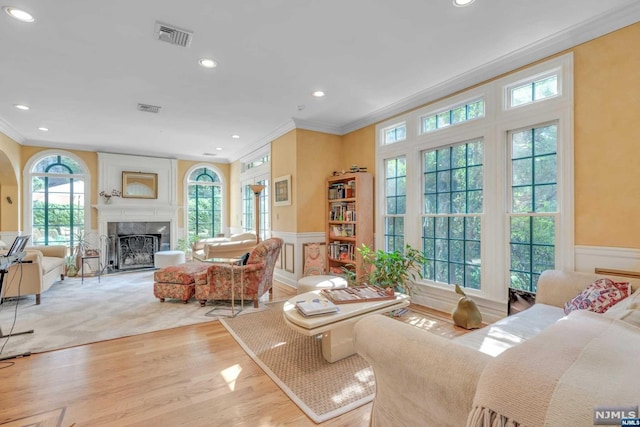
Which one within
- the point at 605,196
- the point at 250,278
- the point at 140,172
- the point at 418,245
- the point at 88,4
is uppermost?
the point at 88,4

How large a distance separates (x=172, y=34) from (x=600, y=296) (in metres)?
3.99

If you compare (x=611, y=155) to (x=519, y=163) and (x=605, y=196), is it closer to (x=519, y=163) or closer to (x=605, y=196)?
(x=605, y=196)

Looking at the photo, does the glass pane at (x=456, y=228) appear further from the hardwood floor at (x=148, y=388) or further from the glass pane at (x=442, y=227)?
the hardwood floor at (x=148, y=388)

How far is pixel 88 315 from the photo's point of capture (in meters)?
3.67

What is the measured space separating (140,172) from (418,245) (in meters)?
6.60

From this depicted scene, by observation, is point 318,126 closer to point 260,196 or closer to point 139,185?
point 260,196

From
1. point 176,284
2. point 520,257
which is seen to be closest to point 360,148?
point 520,257

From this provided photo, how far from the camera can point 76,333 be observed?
3127mm

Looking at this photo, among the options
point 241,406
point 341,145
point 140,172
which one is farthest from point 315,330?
point 140,172

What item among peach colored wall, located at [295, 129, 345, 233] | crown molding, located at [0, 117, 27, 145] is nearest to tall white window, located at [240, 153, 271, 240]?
peach colored wall, located at [295, 129, 345, 233]

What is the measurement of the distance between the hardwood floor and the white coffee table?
48 cm

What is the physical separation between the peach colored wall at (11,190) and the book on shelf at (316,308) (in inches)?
259

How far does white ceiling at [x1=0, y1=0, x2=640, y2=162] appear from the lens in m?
2.32

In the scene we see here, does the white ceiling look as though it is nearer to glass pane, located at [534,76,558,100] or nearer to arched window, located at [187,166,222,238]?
glass pane, located at [534,76,558,100]
